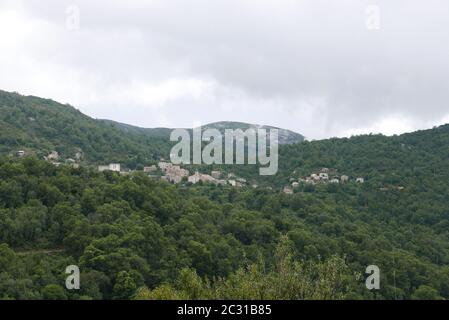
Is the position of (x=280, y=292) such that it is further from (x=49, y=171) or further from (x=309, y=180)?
(x=309, y=180)

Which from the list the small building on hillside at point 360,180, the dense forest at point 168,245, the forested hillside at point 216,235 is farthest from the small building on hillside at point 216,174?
the dense forest at point 168,245

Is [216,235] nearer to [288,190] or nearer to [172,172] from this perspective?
[288,190]

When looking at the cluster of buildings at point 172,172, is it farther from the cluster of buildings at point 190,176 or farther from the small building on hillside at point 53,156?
the small building on hillside at point 53,156

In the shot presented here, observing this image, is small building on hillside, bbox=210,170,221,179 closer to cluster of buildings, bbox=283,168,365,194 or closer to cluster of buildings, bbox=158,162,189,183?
cluster of buildings, bbox=158,162,189,183

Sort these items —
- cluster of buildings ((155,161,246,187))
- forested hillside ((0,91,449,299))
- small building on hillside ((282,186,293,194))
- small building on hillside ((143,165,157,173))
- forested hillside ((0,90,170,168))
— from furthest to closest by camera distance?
small building on hillside ((143,165,157,173))
forested hillside ((0,90,170,168))
cluster of buildings ((155,161,246,187))
small building on hillside ((282,186,293,194))
forested hillside ((0,91,449,299))

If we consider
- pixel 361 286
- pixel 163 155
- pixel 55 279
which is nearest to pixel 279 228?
pixel 361 286

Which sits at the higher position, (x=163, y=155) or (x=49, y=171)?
(x=163, y=155)

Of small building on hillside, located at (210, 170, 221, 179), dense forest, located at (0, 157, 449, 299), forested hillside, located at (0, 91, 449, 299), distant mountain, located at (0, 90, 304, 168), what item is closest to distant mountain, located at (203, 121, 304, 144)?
distant mountain, located at (0, 90, 304, 168)

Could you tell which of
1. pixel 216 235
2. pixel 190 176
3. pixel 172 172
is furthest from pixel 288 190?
pixel 216 235
